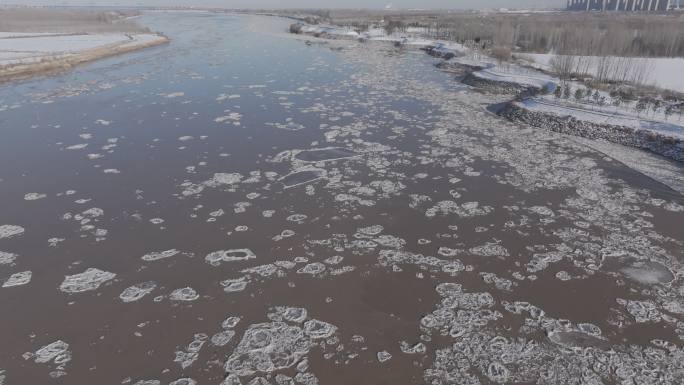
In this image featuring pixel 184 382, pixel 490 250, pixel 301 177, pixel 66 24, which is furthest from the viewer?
pixel 66 24

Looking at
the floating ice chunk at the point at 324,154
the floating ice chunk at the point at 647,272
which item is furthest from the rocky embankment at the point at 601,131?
the floating ice chunk at the point at 324,154

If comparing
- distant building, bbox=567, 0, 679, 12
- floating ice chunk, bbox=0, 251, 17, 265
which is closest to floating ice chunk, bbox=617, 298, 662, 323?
floating ice chunk, bbox=0, 251, 17, 265

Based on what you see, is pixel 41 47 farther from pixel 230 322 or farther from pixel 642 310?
pixel 642 310

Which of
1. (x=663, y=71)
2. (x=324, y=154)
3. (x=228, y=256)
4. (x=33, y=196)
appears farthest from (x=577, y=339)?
(x=663, y=71)

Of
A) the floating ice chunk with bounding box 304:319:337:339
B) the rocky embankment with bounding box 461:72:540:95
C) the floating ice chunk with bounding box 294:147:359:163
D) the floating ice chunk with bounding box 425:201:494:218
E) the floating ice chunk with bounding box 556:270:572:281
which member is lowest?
the floating ice chunk with bounding box 304:319:337:339

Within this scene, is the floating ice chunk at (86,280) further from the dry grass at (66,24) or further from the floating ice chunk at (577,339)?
the dry grass at (66,24)

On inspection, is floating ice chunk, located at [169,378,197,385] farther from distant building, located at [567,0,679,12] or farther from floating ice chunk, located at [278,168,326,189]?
distant building, located at [567,0,679,12]
